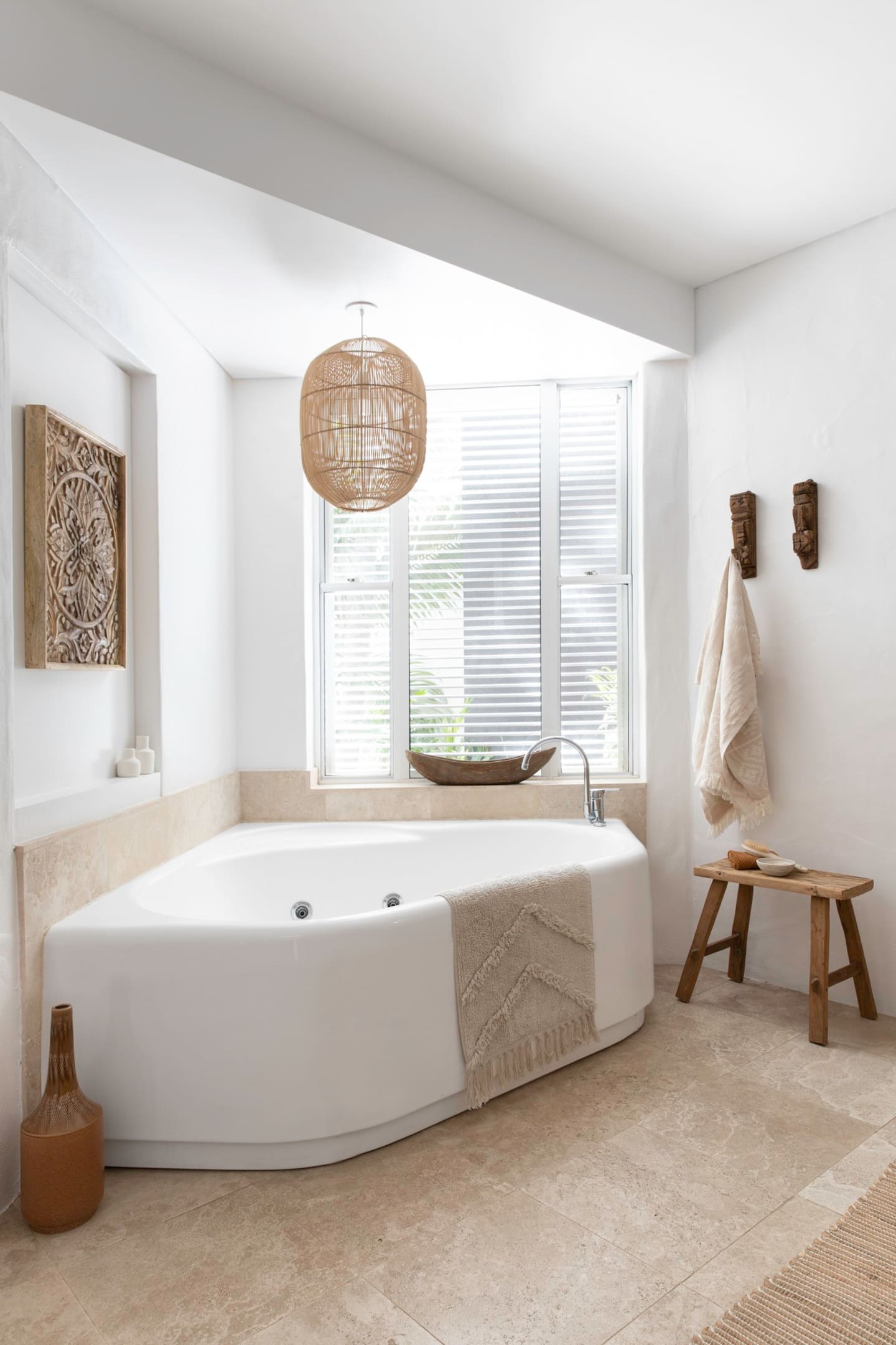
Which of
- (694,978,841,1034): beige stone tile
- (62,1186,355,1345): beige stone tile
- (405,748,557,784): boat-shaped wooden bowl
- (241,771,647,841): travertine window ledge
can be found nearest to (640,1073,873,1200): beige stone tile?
(694,978,841,1034): beige stone tile

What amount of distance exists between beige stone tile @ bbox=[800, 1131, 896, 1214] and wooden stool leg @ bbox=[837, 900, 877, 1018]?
72 centimetres

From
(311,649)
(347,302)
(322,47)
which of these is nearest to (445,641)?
(311,649)

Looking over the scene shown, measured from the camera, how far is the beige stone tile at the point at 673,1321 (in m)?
1.45

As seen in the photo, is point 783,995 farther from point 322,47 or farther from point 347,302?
point 322,47

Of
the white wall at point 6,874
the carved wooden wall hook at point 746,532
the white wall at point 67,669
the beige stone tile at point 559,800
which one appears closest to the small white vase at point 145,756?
the white wall at point 67,669

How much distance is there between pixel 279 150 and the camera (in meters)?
2.16

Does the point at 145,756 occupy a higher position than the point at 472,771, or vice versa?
the point at 145,756

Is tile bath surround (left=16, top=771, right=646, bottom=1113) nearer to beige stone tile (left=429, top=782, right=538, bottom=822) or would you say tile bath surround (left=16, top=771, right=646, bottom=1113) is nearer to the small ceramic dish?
beige stone tile (left=429, top=782, right=538, bottom=822)

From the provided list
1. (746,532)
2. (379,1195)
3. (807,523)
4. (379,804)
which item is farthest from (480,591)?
(379,1195)

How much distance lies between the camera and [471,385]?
3.60 m

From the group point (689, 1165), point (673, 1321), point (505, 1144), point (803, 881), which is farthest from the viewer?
point (803, 881)

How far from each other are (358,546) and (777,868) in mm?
2008

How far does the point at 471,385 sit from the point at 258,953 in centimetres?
250

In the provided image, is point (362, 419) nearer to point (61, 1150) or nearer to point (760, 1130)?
point (61, 1150)
